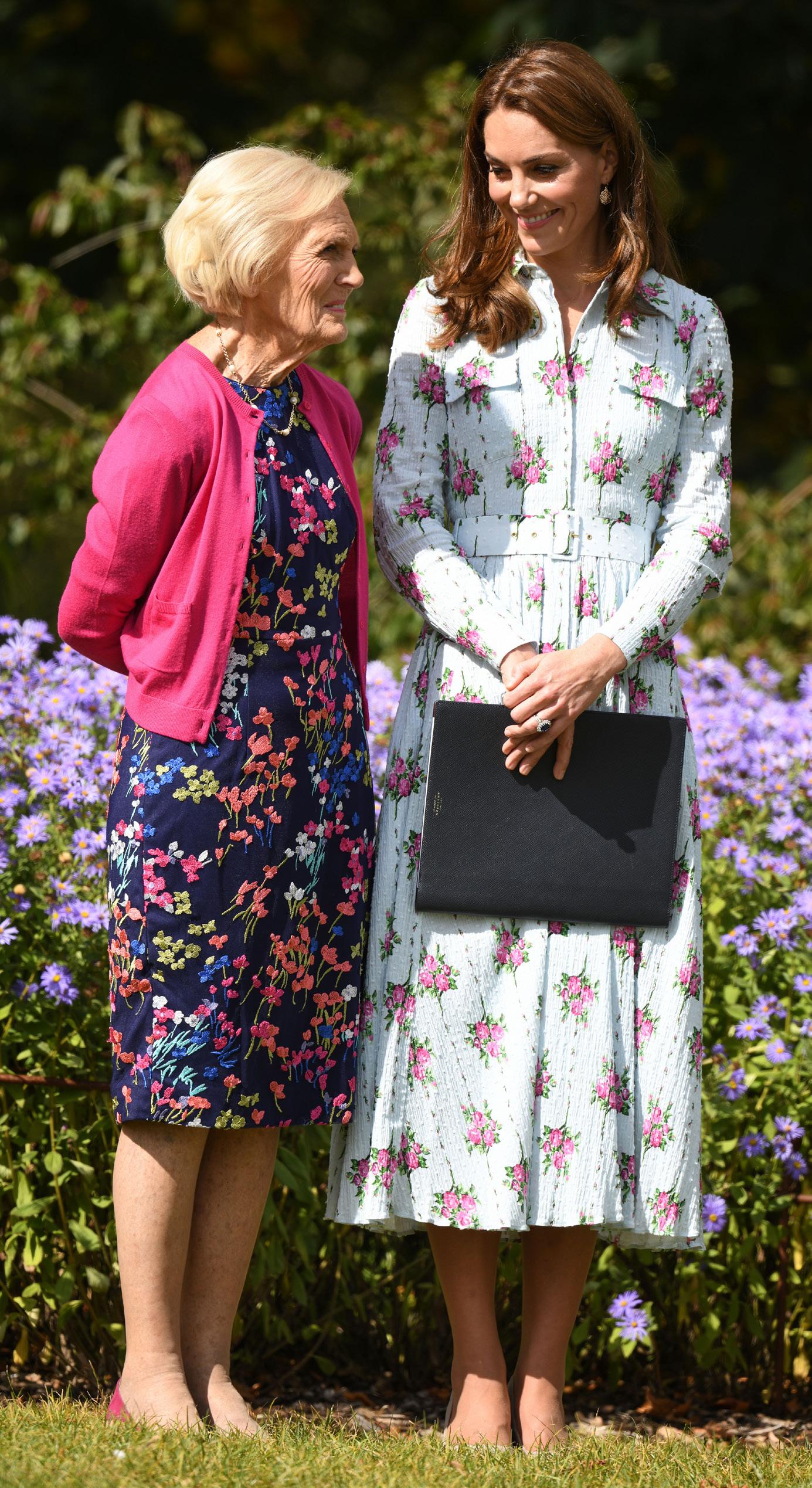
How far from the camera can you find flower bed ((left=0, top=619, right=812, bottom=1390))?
2635 mm

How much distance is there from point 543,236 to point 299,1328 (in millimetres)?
1935

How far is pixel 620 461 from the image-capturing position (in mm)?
2396

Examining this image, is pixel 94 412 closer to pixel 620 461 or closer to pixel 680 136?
pixel 680 136

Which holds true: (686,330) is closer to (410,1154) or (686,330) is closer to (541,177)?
(541,177)

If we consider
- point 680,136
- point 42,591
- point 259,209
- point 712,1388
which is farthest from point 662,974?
point 680,136

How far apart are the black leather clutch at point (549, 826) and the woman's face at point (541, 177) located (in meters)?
0.72

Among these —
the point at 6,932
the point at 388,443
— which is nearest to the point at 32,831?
the point at 6,932

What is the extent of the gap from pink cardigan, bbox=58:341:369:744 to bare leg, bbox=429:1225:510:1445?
0.87m

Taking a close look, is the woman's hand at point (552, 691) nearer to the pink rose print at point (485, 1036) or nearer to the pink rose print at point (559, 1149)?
the pink rose print at point (485, 1036)

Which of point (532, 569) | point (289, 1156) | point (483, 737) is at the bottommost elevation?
point (289, 1156)

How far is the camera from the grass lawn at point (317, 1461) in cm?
200

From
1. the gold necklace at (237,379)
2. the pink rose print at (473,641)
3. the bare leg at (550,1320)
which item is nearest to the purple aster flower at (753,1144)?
the bare leg at (550,1320)

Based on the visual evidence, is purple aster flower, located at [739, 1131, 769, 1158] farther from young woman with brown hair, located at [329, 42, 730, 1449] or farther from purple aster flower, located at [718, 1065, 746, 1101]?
young woman with brown hair, located at [329, 42, 730, 1449]

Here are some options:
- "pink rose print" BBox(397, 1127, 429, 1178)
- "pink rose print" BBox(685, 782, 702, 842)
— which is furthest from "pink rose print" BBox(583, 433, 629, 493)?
"pink rose print" BBox(397, 1127, 429, 1178)
